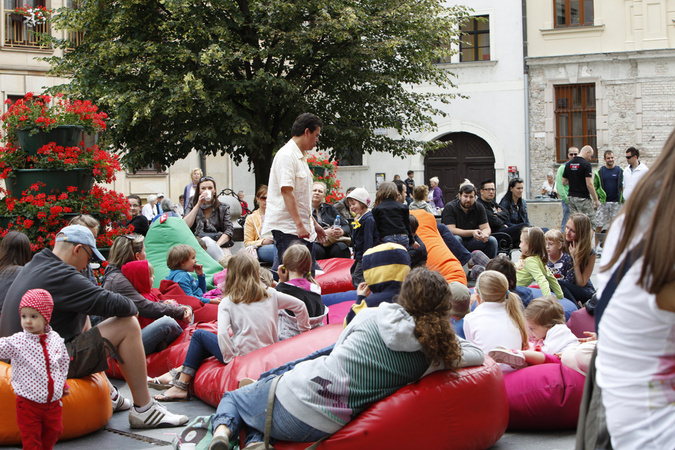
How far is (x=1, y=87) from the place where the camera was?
22.5 metres

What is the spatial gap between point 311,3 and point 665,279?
14.8 metres

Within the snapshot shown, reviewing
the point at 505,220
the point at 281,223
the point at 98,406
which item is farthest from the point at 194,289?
the point at 505,220

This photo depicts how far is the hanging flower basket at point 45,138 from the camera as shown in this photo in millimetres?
7266

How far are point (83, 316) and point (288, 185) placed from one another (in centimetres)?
215

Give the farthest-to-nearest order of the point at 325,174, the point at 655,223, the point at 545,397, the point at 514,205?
the point at 325,174 → the point at 514,205 → the point at 545,397 → the point at 655,223

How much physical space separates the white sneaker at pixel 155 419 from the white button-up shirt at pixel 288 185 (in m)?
2.11

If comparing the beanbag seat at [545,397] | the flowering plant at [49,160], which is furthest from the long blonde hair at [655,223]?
the flowering plant at [49,160]

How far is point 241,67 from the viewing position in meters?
16.2

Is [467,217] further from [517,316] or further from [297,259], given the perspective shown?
[517,316]

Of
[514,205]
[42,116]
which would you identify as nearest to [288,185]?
[42,116]

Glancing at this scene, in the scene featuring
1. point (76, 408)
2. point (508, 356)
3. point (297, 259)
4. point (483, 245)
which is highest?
point (297, 259)

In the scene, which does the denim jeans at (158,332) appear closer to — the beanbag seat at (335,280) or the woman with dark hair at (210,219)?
the beanbag seat at (335,280)

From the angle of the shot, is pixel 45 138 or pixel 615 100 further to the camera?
pixel 615 100

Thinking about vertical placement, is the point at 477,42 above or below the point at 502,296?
above
